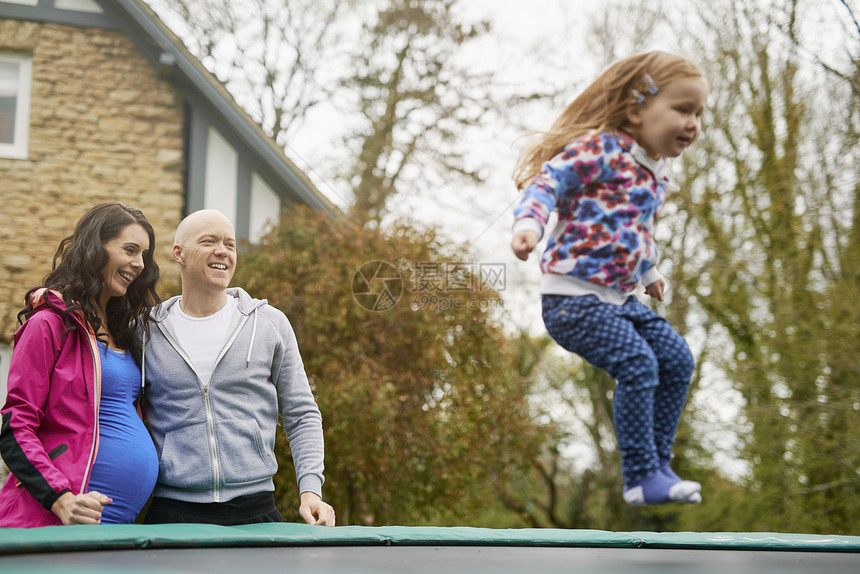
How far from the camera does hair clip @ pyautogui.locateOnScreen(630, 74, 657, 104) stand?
209 cm

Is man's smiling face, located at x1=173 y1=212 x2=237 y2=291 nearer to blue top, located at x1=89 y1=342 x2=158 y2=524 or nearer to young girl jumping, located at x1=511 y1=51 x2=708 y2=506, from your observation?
blue top, located at x1=89 y1=342 x2=158 y2=524

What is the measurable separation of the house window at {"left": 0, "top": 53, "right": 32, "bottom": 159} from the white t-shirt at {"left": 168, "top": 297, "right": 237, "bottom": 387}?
17.0ft

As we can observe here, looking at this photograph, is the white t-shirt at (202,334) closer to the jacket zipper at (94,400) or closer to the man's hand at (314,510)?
the jacket zipper at (94,400)

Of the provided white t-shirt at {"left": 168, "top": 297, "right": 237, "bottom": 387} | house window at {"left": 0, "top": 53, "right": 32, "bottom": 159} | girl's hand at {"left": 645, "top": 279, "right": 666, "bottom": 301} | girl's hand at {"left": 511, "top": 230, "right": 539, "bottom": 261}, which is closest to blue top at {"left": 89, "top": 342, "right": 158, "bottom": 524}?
white t-shirt at {"left": 168, "top": 297, "right": 237, "bottom": 387}

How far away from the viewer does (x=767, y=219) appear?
7.47 m

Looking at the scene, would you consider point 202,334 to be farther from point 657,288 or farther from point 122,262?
point 657,288

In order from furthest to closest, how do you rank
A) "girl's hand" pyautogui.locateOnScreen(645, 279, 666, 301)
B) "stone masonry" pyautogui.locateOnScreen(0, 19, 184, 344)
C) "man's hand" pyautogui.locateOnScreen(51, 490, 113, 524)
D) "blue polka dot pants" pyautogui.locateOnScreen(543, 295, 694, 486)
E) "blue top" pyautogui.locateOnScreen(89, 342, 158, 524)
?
"stone masonry" pyautogui.locateOnScreen(0, 19, 184, 344) < "girl's hand" pyautogui.locateOnScreen(645, 279, 666, 301) < "blue polka dot pants" pyautogui.locateOnScreen(543, 295, 694, 486) < "blue top" pyautogui.locateOnScreen(89, 342, 158, 524) < "man's hand" pyautogui.locateOnScreen(51, 490, 113, 524)

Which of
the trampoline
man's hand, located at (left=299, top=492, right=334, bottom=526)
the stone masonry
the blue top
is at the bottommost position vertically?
the trampoline

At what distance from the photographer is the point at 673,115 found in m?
2.09

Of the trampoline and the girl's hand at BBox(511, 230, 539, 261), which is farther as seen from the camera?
the girl's hand at BBox(511, 230, 539, 261)

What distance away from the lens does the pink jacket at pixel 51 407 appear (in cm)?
163

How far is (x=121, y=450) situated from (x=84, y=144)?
533 centimetres

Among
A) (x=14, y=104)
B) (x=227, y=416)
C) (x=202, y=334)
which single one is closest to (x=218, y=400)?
(x=227, y=416)

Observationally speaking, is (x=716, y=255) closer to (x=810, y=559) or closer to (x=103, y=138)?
(x=103, y=138)
